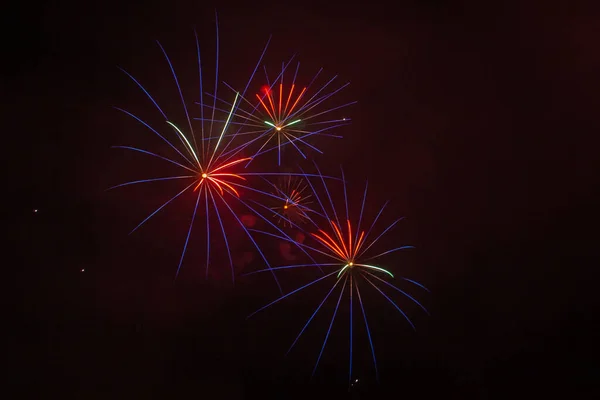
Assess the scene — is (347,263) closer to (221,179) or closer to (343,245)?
(343,245)

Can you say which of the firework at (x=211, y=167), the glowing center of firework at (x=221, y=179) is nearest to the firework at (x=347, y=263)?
the firework at (x=211, y=167)

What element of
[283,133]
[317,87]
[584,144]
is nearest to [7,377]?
[283,133]

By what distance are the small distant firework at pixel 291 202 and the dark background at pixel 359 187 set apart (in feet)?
1.78

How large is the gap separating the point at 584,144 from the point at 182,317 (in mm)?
5420

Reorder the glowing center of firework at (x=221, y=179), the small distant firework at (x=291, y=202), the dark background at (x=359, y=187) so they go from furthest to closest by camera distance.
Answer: the small distant firework at (x=291, y=202), the glowing center of firework at (x=221, y=179), the dark background at (x=359, y=187)

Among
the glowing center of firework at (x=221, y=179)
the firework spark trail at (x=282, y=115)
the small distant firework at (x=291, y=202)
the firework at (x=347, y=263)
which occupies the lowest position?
the firework at (x=347, y=263)

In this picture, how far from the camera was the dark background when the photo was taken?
14.7ft

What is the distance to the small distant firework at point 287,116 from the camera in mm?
4852

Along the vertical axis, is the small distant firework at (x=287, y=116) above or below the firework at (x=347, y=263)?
above

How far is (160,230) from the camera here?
4.75 metres

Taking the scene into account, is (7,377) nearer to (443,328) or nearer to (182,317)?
(182,317)

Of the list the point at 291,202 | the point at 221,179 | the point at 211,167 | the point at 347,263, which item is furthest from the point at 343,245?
the point at 211,167

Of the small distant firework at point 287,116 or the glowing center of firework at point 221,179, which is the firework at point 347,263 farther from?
the glowing center of firework at point 221,179

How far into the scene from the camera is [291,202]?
4844mm
